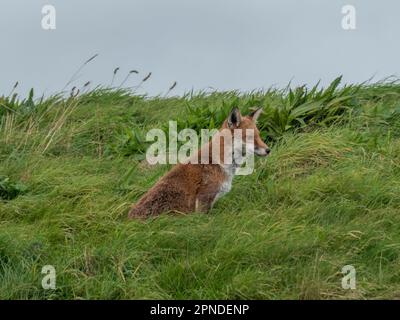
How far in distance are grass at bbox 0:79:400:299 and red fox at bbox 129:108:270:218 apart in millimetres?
192

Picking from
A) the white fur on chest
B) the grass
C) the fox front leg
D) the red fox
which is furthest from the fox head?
the fox front leg

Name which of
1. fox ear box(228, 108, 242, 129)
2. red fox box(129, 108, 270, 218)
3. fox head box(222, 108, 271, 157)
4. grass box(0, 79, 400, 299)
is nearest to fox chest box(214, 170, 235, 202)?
red fox box(129, 108, 270, 218)

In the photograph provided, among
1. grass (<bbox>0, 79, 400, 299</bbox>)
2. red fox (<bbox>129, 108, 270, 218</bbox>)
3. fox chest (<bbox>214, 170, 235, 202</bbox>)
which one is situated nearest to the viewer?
grass (<bbox>0, 79, 400, 299</bbox>)

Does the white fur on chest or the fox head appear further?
the fox head

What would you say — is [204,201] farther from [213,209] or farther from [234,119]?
[234,119]

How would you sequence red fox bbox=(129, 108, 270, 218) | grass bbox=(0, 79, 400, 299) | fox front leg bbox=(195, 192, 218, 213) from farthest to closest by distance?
fox front leg bbox=(195, 192, 218, 213) → red fox bbox=(129, 108, 270, 218) → grass bbox=(0, 79, 400, 299)

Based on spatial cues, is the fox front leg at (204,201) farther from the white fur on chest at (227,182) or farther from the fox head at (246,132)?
the fox head at (246,132)

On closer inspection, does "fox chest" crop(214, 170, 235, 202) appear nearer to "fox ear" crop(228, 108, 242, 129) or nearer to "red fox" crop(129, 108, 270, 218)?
"red fox" crop(129, 108, 270, 218)

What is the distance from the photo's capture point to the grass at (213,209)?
8.88 metres

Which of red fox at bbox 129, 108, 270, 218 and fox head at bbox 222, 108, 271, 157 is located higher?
fox head at bbox 222, 108, 271, 157

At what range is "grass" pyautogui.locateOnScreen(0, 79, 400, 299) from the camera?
8875 mm
